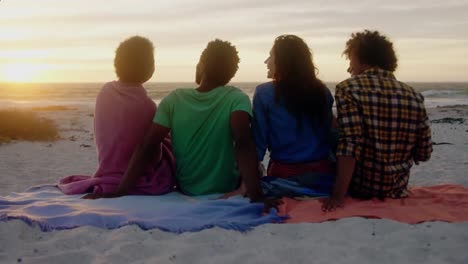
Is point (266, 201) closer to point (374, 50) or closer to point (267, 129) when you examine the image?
point (267, 129)

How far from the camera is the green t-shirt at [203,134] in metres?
4.50

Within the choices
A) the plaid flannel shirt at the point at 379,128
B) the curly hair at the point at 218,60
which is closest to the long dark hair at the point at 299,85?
the plaid flannel shirt at the point at 379,128

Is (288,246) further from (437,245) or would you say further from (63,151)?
(63,151)

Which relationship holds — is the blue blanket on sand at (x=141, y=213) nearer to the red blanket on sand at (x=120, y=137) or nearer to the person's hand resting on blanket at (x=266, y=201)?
the person's hand resting on blanket at (x=266, y=201)

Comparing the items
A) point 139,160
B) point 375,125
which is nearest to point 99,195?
point 139,160

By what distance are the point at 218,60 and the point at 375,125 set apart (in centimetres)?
138

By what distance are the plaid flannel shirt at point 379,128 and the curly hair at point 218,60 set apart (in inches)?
38.1

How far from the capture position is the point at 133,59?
4.77 m

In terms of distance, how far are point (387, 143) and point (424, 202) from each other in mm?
635

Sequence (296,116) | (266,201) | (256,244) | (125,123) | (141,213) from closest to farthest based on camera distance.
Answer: (256,244), (141,213), (266,201), (296,116), (125,123)

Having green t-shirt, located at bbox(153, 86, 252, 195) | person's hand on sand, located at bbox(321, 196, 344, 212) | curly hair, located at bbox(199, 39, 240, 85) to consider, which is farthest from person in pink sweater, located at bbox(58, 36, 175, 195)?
person's hand on sand, located at bbox(321, 196, 344, 212)

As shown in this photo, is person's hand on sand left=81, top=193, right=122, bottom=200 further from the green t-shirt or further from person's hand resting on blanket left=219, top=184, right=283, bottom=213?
person's hand resting on blanket left=219, top=184, right=283, bottom=213

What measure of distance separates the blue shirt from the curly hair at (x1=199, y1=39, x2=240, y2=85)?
35 cm

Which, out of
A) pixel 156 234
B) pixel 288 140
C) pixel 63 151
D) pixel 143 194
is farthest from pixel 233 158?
pixel 63 151
